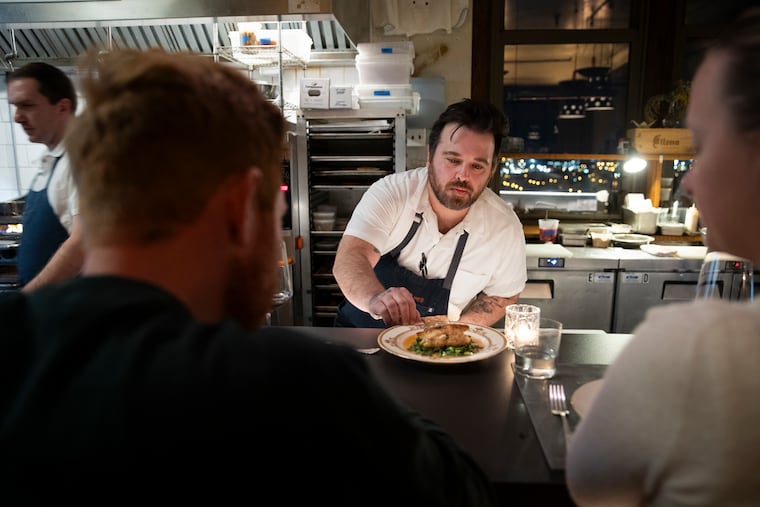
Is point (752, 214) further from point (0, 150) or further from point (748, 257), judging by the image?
point (0, 150)

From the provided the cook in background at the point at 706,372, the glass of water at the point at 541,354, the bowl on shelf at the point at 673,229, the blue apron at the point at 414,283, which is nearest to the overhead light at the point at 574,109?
the bowl on shelf at the point at 673,229

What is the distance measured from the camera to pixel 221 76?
75 centimetres

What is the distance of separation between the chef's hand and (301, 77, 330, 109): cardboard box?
229cm

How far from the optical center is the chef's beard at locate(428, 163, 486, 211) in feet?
8.01

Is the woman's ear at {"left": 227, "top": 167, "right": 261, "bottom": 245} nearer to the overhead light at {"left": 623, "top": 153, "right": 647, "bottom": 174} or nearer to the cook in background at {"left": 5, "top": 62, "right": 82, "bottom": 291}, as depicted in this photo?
the cook in background at {"left": 5, "top": 62, "right": 82, "bottom": 291}

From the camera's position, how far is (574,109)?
4.61 m

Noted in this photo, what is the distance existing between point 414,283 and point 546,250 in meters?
1.69

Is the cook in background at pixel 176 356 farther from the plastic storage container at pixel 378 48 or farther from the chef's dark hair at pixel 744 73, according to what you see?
the plastic storage container at pixel 378 48

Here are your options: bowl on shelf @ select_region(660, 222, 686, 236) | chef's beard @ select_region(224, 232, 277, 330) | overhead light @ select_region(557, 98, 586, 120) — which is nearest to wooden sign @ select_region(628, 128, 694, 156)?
bowl on shelf @ select_region(660, 222, 686, 236)

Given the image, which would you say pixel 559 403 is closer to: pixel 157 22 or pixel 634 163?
pixel 157 22

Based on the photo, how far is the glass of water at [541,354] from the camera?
1454 millimetres

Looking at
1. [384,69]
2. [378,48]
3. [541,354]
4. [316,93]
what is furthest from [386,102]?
[541,354]

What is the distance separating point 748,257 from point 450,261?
173cm

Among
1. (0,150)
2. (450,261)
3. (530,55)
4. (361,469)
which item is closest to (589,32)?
(530,55)
